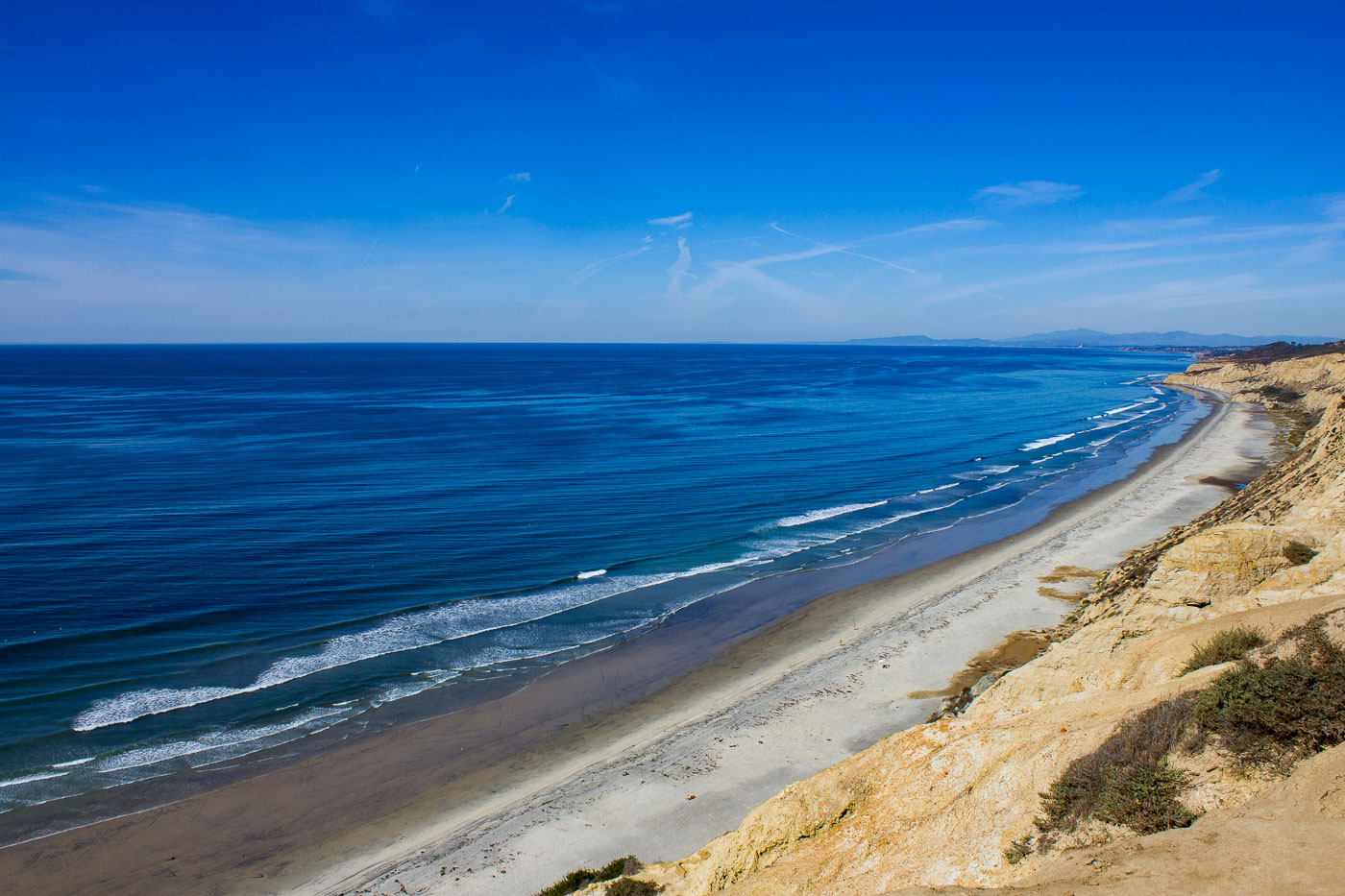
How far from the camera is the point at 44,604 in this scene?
25422 mm

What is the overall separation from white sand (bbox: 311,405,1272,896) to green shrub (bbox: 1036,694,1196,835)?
7.93 metres

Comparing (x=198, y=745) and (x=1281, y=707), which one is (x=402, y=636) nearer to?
(x=198, y=745)

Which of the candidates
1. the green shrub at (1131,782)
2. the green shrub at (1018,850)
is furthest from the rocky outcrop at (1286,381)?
the green shrub at (1018,850)

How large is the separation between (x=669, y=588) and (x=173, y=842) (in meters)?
17.8

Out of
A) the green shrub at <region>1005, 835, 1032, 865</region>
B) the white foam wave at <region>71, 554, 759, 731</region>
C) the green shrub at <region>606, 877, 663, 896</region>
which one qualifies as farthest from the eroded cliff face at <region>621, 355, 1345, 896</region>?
the white foam wave at <region>71, 554, 759, 731</region>

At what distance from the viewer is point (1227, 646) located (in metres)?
10.2

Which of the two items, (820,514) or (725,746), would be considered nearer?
(725,746)

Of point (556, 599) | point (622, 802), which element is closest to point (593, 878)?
point (622, 802)

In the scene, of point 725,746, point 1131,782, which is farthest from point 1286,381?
point 1131,782

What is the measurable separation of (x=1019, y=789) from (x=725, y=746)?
9.67 metres

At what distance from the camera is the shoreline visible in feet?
46.5

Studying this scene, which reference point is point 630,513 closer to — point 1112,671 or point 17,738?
point 17,738

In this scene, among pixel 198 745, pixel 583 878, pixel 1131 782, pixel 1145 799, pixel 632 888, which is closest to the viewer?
pixel 1145 799

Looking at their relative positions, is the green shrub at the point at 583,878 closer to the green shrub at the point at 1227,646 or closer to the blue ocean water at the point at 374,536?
the green shrub at the point at 1227,646
